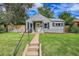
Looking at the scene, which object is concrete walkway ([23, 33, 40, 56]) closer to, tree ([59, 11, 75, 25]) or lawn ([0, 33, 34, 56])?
lawn ([0, 33, 34, 56])

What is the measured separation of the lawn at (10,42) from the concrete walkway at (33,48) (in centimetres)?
4

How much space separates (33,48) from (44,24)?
272mm

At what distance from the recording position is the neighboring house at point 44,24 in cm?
341

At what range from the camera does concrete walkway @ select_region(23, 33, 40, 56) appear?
340 centimetres

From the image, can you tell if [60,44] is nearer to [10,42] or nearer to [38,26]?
[38,26]

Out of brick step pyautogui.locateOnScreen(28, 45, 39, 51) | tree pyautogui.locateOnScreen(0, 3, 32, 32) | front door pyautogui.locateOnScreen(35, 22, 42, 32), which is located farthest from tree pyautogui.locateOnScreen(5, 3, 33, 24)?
brick step pyautogui.locateOnScreen(28, 45, 39, 51)

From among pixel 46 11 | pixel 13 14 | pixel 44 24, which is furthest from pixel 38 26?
pixel 13 14

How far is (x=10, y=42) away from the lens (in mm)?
3424

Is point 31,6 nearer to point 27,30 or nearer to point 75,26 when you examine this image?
point 27,30

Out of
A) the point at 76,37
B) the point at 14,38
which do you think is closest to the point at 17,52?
the point at 14,38

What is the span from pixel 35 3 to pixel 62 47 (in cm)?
53

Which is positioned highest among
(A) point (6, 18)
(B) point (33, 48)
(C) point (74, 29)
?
(A) point (6, 18)

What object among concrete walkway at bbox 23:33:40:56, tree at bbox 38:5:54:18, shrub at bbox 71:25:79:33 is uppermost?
tree at bbox 38:5:54:18

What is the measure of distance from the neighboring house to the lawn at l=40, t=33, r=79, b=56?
2.4 inches
